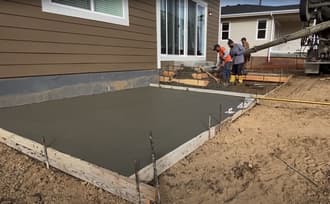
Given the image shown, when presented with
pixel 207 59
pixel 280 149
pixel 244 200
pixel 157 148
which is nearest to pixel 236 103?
pixel 280 149

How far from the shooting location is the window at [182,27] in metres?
8.15

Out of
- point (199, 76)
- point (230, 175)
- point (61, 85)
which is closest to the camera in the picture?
point (230, 175)

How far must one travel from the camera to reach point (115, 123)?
3.56 meters

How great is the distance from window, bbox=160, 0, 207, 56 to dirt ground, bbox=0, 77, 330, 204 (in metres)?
5.55

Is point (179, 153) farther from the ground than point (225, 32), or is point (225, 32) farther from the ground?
point (225, 32)

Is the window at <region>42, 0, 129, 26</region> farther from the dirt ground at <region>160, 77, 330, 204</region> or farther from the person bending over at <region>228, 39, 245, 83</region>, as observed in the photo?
the dirt ground at <region>160, 77, 330, 204</region>

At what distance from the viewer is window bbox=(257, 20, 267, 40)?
16594mm

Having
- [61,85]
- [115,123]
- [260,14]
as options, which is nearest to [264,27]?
[260,14]

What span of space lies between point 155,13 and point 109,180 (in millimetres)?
6198

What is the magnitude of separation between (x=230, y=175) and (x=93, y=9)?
4.66 meters

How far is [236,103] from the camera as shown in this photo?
16.4 feet

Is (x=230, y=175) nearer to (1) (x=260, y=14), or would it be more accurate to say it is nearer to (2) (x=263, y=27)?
(1) (x=260, y=14)

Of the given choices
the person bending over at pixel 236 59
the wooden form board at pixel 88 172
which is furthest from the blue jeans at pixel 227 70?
the wooden form board at pixel 88 172

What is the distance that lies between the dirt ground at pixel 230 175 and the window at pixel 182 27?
5547 mm
